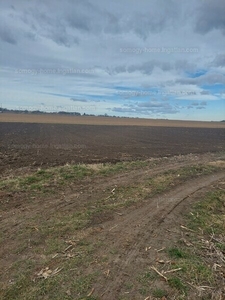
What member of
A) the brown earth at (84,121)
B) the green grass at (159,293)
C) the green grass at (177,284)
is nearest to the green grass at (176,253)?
the green grass at (177,284)

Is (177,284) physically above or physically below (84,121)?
above

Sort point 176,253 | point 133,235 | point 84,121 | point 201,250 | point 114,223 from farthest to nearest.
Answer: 1. point 84,121
2. point 114,223
3. point 133,235
4. point 201,250
5. point 176,253

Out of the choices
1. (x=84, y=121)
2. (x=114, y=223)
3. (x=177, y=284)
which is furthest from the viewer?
(x=84, y=121)

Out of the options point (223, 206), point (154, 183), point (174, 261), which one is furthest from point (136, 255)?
point (154, 183)

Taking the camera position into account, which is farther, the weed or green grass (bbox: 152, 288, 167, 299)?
the weed

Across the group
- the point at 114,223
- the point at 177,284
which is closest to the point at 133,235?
the point at 114,223

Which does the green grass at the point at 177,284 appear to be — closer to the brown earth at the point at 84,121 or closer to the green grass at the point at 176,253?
the green grass at the point at 176,253

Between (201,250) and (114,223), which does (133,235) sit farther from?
(201,250)

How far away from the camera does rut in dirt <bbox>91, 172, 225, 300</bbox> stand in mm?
4227

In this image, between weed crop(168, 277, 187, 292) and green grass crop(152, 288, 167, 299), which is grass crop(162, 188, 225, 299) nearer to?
weed crop(168, 277, 187, 292)

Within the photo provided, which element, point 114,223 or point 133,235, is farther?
point 114,223

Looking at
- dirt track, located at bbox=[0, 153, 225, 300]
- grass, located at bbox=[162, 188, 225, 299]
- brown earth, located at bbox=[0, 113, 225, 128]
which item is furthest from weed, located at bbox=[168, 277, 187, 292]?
brown earth, located at bbox=[0, 113, 225, 128]

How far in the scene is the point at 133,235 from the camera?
5.72 meters

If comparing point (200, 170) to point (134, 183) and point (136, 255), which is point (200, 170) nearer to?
point (134, 183)
